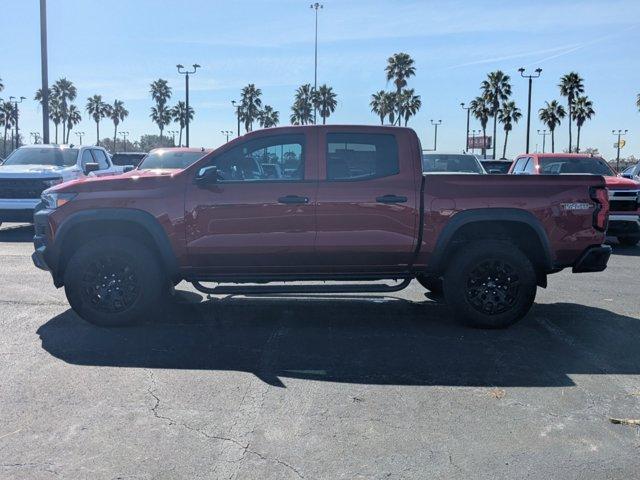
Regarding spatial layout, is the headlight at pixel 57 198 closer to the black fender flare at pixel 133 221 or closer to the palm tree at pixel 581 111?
the black fender flare at pixel 133 221

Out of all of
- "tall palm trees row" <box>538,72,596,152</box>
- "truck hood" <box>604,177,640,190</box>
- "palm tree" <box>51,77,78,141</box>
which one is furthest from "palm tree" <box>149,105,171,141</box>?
"truck hood" <box>604,177,640,190</box>

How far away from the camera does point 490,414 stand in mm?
4289

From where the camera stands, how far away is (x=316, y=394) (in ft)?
15.2

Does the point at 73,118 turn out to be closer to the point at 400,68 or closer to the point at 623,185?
the point at 400,68

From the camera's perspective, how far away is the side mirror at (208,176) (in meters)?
6.04

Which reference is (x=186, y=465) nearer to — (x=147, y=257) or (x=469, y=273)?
(x=147, y=257)

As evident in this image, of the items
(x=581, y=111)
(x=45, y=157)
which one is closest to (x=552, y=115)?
(x=581, y=111)

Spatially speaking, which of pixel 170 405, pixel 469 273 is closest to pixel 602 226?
pixel 469 273

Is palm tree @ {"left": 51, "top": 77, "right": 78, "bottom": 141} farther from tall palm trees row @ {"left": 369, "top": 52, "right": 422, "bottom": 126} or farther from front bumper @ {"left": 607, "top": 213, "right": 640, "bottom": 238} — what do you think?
front bumper @ {"left": 607, "top": 213, "right": 640, "bottom": 238}

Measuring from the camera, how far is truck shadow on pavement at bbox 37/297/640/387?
16.8ft

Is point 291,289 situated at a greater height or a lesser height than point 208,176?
lesser

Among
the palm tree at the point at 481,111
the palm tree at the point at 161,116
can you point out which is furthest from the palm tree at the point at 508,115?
the palm tree at the point at 161,116

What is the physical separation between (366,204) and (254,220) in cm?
111

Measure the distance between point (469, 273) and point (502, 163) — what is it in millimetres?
19871
